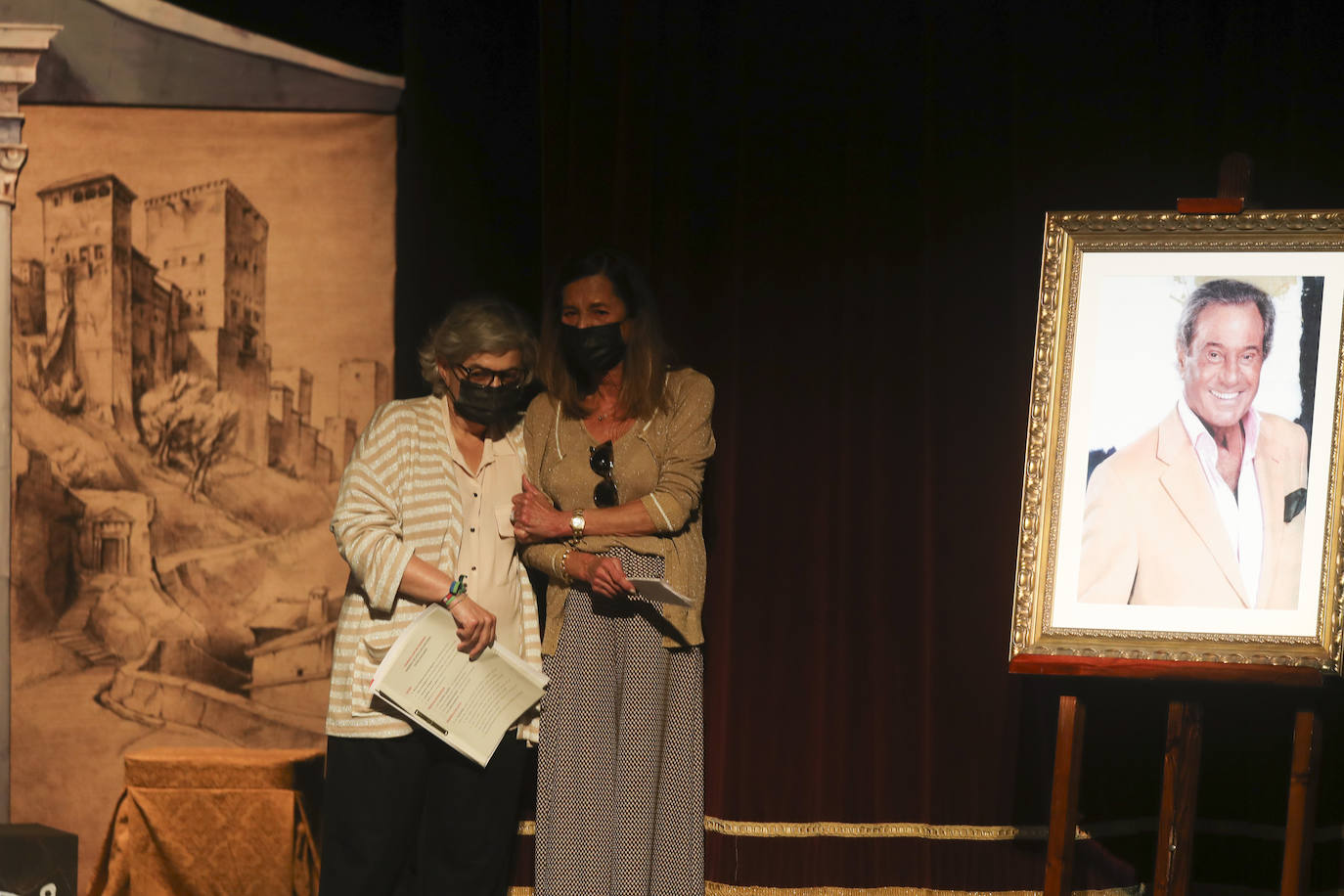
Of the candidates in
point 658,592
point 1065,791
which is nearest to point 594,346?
point 658,592

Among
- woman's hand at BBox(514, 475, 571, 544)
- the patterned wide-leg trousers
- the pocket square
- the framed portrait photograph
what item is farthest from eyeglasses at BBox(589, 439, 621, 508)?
the pocket square

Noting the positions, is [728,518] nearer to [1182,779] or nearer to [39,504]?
[1182,779]

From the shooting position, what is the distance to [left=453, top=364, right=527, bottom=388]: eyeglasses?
280 cm

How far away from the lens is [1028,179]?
11.1 ft

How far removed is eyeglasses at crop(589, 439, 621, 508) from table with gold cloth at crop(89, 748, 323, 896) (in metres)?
1.24

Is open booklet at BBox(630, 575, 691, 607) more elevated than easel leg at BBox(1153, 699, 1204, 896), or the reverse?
open booklet at BBox(630, 575, 691, 607)

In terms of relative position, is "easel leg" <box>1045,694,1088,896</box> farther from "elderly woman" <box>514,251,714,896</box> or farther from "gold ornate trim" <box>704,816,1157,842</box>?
"elderly woman" <box>514,251,714,896</box>

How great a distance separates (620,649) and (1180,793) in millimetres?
1283

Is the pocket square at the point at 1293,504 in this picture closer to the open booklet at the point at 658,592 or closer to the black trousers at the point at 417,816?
the open booklet at the point at 658,592

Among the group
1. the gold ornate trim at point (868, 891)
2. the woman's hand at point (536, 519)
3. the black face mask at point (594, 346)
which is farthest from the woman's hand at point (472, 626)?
the gold ornate trim at point (868, 891)

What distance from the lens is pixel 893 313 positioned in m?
3.40

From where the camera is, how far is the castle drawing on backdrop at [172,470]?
3525 millimetres

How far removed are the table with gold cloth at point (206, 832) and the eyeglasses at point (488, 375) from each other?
130cm

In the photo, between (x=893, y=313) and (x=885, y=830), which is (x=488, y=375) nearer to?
(x=893, y=313)
